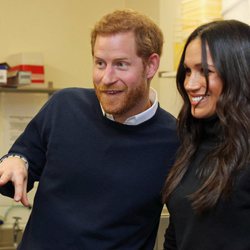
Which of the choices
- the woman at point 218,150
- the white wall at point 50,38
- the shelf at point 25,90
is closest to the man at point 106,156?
the woman at point 218,150

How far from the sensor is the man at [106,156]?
1.24m

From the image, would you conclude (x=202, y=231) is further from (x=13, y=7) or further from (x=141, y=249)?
(x=13, y=7)

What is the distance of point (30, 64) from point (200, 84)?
176cm

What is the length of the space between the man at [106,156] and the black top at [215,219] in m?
0.16

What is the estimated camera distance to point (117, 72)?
4.10 ft

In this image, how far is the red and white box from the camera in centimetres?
262

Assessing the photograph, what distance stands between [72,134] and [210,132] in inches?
16.1

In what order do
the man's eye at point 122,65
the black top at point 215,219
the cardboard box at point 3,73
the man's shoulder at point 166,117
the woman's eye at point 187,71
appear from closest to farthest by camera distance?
the black top at point 215,219
the woman's eye at point 187,71
the man's eye at point 122,65
the man's shoulder at point 166,117
the cardboard box at point 3,73

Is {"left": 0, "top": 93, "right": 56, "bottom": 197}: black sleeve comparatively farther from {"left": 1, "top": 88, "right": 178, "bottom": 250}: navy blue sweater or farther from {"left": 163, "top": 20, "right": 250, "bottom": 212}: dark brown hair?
{"left": 163, "top": 20, "right": 250, "bottom": 212}: dark brown hair

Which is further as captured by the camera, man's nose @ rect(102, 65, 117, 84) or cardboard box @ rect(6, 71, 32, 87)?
cardboard box @ rect(6, 71, 32, 87)

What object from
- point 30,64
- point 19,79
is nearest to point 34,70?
point 30,64

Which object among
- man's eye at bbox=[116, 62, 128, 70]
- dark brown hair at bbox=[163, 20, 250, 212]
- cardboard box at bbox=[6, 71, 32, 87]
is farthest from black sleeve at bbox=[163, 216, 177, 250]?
cardboard box at bbox=[6, 71, 32, 87]

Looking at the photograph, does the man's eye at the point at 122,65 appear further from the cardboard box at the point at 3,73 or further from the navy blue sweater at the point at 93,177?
the cardboard box at the point at 3,73

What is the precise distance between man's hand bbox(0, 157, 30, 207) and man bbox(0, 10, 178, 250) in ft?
0.05
